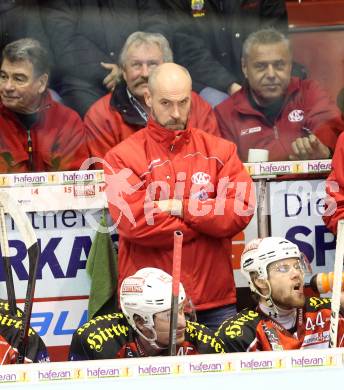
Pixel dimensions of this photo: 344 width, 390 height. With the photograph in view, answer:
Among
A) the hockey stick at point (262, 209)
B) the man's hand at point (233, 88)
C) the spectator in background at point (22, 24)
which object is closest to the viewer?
the hockey stick at point (262, 209)

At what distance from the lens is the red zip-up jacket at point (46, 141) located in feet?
21.5

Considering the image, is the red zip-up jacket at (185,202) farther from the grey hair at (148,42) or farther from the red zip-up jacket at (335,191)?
the grey hair at (148,42)

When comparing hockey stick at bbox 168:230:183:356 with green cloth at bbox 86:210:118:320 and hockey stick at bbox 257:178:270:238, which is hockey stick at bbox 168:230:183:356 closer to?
green cloth at bbox 86:210:118:320

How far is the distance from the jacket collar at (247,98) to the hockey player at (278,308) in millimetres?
1185

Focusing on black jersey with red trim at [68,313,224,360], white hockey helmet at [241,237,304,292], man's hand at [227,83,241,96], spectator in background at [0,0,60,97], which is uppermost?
spectator in background at [0,0,60,97]

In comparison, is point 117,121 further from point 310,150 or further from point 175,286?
point 175,286

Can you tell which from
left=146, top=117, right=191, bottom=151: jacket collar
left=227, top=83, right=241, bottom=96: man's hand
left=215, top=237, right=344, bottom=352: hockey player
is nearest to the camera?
left=215, top=237, right=344, bottom=352: hockey player

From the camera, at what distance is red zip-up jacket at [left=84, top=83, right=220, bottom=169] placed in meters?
6.61

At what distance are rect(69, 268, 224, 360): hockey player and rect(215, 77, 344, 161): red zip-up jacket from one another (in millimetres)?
1372

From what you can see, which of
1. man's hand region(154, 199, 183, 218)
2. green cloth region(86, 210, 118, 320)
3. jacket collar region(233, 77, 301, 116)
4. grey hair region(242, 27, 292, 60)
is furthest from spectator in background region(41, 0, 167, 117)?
man's hand region(154, 199, 183, 218)

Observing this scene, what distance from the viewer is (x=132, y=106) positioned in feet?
21.9

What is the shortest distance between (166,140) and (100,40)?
A: 4.11 feet

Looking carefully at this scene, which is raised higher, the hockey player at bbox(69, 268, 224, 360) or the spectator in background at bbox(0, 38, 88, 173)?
the spectator in background at bbox(0, 38, 88, 173)

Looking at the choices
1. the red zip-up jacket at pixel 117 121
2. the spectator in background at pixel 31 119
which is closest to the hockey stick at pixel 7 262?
the spectator in background at pixel 31 119
